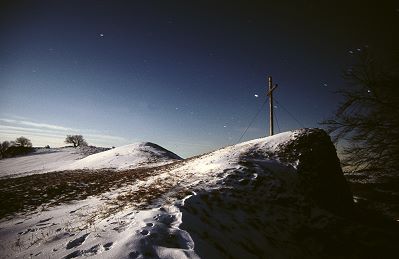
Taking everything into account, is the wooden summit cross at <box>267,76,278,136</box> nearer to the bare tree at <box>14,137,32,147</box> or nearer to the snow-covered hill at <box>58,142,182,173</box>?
the snow-covered hill at <box>58,142,182,173</box>

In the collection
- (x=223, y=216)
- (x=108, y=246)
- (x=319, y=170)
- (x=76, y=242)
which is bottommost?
(x=76, y=242)

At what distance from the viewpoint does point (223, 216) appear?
7723 millimetres

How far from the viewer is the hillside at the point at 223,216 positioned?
18.1 feet

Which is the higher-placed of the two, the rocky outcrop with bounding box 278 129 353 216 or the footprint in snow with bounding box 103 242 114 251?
the rocky outcrop with bounding box 278 129 353 216

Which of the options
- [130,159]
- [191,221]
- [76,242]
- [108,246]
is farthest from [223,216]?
[130,159]

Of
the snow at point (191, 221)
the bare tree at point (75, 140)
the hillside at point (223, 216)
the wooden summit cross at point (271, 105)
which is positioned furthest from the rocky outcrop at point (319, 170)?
the bare tree at point (75, 140)

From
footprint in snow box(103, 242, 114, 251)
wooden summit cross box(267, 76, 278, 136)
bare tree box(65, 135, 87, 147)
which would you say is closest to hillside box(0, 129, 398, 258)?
footprint in snow box(103, 242, 114, 251)

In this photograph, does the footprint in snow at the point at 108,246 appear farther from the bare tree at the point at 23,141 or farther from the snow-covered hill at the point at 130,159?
the bare tree at the point at 23,141

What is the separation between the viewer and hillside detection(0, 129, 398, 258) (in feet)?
18.1

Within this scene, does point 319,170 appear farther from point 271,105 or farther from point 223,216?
point 271,105

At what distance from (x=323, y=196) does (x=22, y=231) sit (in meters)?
12.8

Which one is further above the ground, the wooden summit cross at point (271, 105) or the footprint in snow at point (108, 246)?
the wooden summit cross at point (271, 105)

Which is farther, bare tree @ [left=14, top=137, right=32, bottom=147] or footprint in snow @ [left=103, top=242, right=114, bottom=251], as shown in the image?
bare tree @ [left=14, top=137, right=32, bottom=147]

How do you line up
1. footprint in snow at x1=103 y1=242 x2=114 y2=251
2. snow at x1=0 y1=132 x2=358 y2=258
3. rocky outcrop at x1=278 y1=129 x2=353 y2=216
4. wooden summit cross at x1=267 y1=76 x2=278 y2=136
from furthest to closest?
wooden summit cross at x1=267 y1=76 x2=278 y2=136 < rocky outcrop at x1=278 y1=129 x2=353 y2=216 < snow at x1=0 y1=132 x2=358 y2=258 < footprint in snow at x1=103 y1=242 x2=114 y2=251
